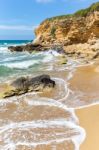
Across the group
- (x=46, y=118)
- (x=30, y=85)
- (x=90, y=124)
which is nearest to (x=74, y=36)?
(x=30, y=85)

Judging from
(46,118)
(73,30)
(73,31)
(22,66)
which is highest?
(73,30)

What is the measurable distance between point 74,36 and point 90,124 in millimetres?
34448

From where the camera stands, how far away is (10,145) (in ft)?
24.0

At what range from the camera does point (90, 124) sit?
8.62 metres

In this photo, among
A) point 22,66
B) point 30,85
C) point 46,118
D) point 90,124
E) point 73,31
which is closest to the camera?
point 90,124

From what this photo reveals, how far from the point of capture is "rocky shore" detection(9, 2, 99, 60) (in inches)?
1273

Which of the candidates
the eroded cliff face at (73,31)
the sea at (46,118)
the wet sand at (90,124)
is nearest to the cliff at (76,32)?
the eroded cliff face at (73,31)

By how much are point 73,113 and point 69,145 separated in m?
2.83

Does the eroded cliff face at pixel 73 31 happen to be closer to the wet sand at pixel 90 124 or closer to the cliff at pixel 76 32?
the cliff at pixel 76 32

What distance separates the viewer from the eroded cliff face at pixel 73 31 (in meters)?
39.0

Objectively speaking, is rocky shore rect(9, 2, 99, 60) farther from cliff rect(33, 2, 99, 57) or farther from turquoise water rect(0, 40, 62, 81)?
turquoise water rect(0, 40, 62, 81)

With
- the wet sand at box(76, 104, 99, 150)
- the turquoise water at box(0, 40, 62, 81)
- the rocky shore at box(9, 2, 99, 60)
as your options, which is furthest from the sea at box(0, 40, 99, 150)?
the rocky shore at box(9, 2, 99, 60)

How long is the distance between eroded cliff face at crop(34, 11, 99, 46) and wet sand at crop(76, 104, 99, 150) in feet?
95.6

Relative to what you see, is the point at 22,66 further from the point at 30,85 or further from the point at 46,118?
the point at 46,118
